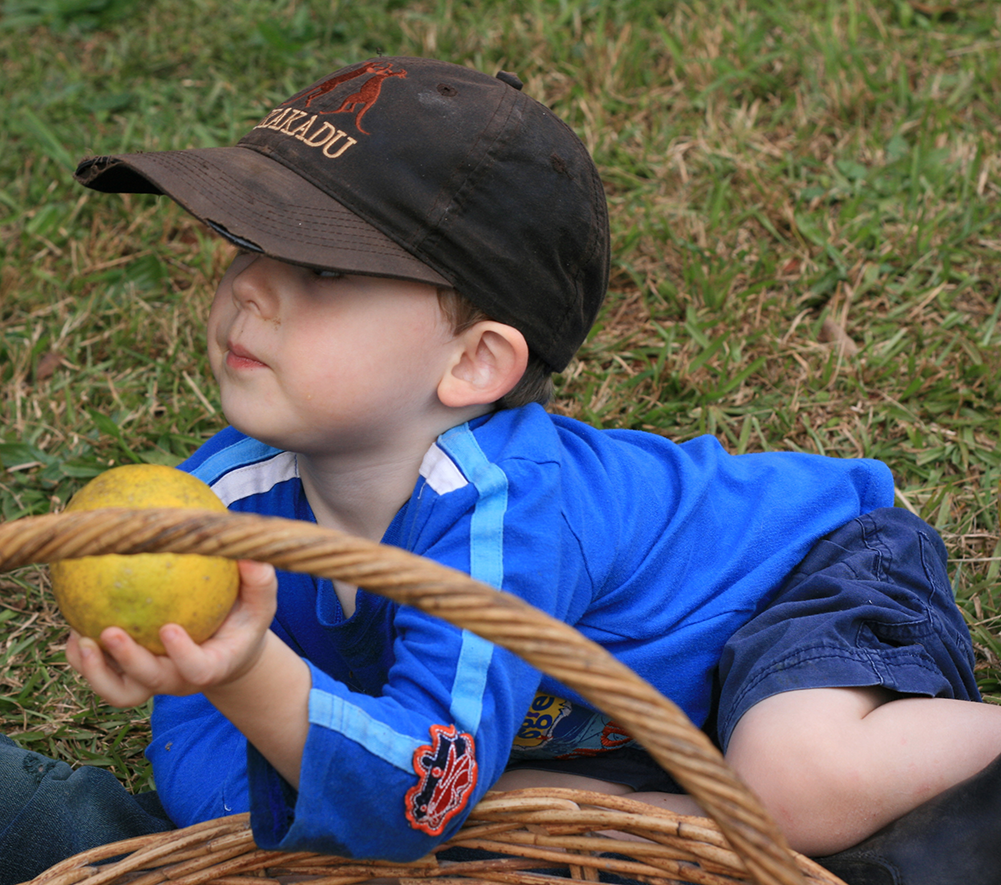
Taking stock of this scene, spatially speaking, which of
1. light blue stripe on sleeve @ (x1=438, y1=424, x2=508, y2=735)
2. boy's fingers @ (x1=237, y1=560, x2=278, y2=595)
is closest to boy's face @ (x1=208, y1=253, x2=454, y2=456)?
light blue stripe on sleeve @ (x1=438, y1=424, x2=508, y2=735)

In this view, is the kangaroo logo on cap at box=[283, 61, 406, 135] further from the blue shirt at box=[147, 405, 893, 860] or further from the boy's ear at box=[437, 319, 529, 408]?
the blue shirt at box=[147, 405, 893, 860]

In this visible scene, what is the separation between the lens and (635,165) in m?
3.43

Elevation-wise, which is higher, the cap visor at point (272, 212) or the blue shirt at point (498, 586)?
the cap visor at point (272, 212)

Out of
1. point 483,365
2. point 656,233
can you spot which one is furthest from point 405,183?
point 656,233

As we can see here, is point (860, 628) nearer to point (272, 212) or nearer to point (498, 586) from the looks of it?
point (498, 586)

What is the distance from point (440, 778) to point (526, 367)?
73 centimetres

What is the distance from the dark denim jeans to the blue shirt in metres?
0.12

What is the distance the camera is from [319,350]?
1600 millimetres

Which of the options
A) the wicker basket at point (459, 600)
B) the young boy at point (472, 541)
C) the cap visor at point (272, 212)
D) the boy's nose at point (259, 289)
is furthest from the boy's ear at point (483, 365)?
the wicker basket at point (459, 600)

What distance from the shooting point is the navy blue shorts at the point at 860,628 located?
1722mm

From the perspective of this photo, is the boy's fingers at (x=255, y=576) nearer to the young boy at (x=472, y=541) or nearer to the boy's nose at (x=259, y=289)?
the young boy at (x=472, y=541)

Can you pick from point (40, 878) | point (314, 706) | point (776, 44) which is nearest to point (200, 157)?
point (314, 706)

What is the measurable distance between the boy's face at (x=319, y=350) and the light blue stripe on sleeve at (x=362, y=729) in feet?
1.56

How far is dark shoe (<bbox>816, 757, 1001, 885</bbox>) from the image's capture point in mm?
1503
